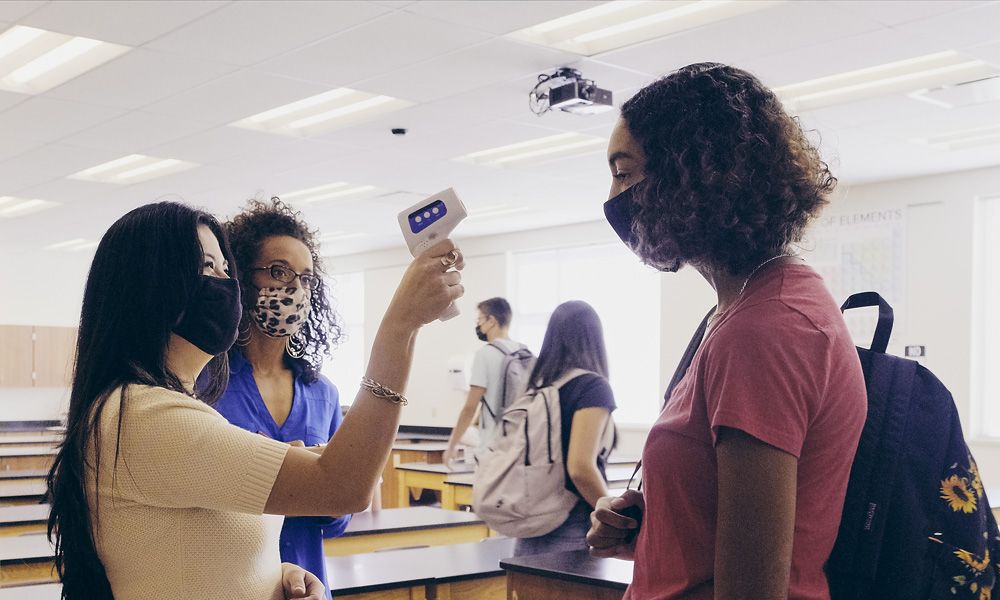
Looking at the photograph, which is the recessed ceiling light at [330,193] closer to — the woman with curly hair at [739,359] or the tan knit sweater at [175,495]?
the tan knit sweater at [175,495]

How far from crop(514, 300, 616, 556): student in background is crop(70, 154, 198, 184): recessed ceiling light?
16.1 feet

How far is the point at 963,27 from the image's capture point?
4.34m

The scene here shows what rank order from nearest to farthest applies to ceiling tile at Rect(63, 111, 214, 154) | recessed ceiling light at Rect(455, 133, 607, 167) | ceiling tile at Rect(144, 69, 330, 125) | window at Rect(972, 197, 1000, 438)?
1. ceiling tile at Rect(144, 69, 330, 125)
2. ceiling tile at Rect(63, 111, 214, 154)
3. recessed ceiling light at Rect(455, 133, 607, 167)
4. window at Rect(972, 197, 1000, 438)

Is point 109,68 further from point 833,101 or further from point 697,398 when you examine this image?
point 697,398

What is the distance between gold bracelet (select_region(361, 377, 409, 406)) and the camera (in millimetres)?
1308

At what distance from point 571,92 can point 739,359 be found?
4012mm

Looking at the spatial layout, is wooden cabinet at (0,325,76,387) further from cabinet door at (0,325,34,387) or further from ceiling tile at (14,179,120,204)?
ceiling tile at (14,179,120,204)

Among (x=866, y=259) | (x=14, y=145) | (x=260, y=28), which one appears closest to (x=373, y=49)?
(x=260, y=28)

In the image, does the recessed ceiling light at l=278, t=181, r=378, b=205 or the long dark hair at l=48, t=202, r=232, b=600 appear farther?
the recessed ceiling light at l=278, t=181, r=378, b=205

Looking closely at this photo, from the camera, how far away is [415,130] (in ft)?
20.5

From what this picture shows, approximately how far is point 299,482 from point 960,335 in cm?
699

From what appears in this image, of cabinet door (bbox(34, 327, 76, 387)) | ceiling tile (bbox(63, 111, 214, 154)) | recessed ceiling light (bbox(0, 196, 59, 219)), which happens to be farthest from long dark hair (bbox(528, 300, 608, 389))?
cabinet door (bbox(34, 327, 76, 387))

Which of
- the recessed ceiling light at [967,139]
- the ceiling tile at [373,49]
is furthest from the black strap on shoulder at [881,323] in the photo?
the recessed ceiling light at [967,139]

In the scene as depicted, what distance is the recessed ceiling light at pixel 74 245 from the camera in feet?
37.3
